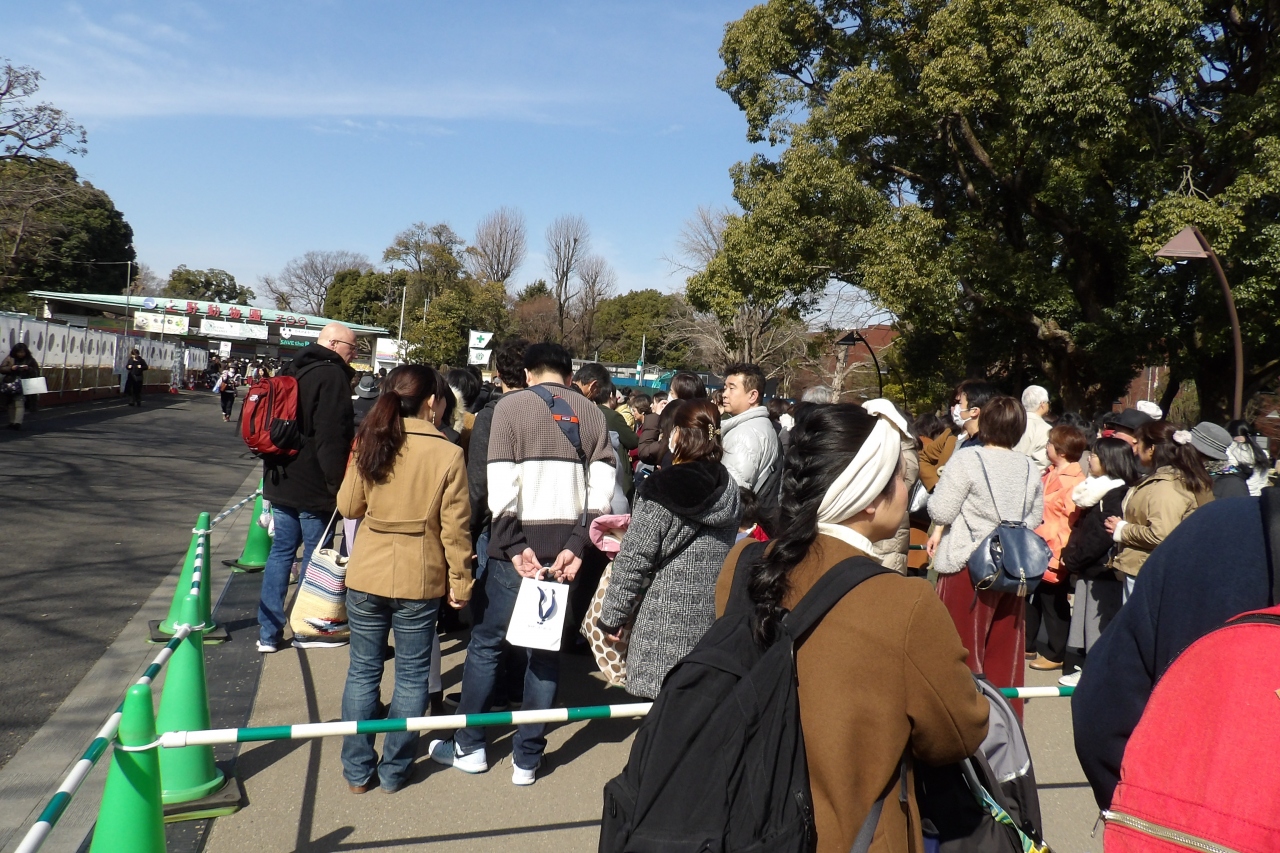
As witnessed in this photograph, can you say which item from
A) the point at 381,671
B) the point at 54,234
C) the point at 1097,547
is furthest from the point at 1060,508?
the point at 54,234

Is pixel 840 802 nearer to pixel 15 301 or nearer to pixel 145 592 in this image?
pixel 145 592

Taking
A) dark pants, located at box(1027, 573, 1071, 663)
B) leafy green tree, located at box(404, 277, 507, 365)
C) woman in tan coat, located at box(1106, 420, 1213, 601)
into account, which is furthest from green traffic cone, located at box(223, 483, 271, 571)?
leafy green tree, located at box(404, 277, 507, 365)

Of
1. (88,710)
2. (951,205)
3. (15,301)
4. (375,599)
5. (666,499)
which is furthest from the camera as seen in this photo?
(15,301)

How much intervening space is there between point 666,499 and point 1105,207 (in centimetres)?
1770

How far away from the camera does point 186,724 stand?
3.65 metres

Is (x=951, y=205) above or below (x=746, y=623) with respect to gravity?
above

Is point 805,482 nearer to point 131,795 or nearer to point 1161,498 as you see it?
point 131,795

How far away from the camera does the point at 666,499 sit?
352 centimetres

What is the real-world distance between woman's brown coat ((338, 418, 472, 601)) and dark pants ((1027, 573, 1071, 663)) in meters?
4.56

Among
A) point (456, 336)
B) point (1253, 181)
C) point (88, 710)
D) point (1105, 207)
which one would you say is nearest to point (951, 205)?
point (1105, 207)

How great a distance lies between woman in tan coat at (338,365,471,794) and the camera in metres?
3.84

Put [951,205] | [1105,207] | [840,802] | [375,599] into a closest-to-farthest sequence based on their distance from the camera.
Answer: [840,802] < [375,599] < [1105,207] < [951,205]

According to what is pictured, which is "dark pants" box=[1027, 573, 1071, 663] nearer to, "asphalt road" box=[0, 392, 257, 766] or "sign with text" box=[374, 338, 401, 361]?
"asphalt road" box=[0, 392, 257, 766]

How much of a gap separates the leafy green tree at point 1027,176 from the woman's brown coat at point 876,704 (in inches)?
620
